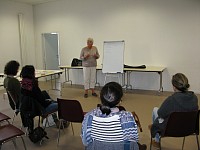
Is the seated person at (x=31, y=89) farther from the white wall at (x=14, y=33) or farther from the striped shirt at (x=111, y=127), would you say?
the white wall at (x=14, y=33)

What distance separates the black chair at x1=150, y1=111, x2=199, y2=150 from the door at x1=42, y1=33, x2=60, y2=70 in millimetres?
6292

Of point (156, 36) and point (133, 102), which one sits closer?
point (133, 102)

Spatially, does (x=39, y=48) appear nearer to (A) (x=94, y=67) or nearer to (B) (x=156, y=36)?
(A) (x=94, y=67)

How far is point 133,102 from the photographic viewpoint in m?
5.05

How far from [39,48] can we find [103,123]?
735cm

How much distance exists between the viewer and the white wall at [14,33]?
285 inches

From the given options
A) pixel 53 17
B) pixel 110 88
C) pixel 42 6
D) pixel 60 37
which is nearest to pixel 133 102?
pixel 110 88

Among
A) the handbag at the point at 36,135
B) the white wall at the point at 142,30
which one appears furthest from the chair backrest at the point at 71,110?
the white wall at the point at 142,30

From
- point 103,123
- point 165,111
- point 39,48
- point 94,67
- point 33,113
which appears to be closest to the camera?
point 103,123

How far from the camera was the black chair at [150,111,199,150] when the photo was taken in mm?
2107

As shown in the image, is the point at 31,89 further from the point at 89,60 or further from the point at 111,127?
the point at 89,60

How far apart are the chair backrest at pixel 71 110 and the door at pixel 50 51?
5.47m

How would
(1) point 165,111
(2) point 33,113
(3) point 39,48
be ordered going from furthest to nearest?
(3) point 39,48
(2) point 33,113
(1) point 165,111

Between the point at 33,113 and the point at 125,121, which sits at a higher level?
the point at 125,121
